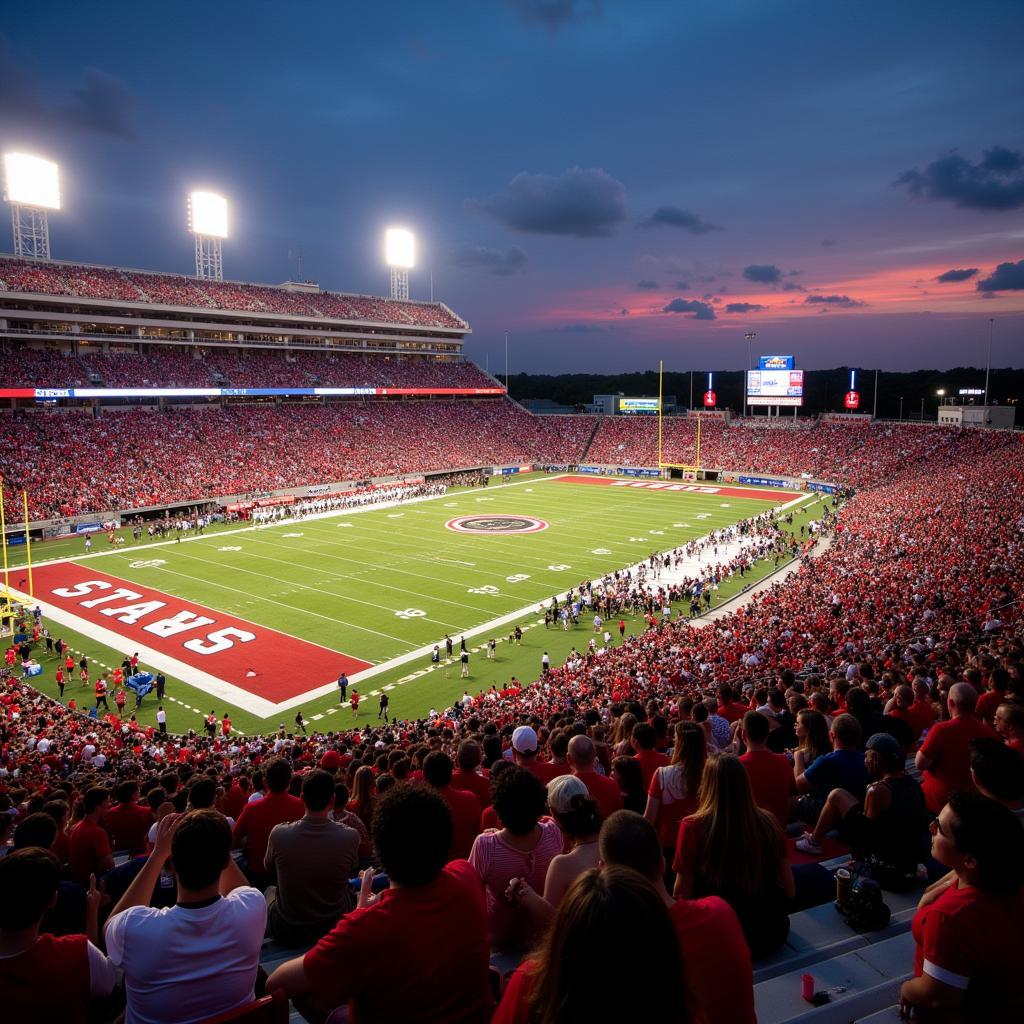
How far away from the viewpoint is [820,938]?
3898 mm

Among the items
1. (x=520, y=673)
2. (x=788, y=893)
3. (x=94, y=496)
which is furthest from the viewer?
(x=94, y=496)

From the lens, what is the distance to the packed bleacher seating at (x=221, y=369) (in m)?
50.9

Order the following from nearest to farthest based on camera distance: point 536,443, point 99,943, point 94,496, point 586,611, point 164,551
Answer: point 99,943
point 586,611
point 164,551
point 94,496
point 536,443

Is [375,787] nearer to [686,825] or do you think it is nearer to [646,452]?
[686,825]

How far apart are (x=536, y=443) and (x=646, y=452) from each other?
1249 centimetres

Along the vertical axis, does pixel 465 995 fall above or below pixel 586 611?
above

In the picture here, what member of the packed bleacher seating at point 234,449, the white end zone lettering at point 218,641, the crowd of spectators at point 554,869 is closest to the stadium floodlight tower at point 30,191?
the packed bleacher seating at point 234,449

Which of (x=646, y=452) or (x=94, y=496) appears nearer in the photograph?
(x=94, y=496)

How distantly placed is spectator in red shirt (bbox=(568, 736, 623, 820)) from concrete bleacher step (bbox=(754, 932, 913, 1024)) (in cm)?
165

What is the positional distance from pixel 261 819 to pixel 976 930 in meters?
4.67

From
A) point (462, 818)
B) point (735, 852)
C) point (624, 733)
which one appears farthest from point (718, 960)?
point (624, 733)

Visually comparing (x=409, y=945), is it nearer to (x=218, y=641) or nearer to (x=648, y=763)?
(x=648, y=763)

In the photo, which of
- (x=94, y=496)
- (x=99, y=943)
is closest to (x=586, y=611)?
(x=99, y=943)

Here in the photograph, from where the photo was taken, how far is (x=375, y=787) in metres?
7.06
